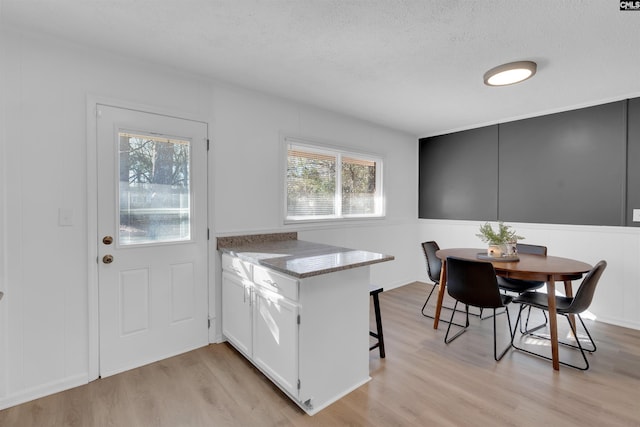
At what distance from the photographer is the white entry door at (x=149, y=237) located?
2289 mm

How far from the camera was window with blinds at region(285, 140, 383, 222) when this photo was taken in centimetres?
348

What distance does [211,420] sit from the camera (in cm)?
184

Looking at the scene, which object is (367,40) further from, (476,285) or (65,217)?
(65,217)

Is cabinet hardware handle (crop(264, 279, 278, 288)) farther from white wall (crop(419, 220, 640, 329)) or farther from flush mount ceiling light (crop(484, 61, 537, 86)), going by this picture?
white wall (crop(419, 220, 640, 329))

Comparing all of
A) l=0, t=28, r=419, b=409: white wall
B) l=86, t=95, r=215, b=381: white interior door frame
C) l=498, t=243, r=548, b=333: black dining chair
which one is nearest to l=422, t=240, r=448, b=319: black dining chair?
l=498, t=243, r=548, b=333: black dining chair

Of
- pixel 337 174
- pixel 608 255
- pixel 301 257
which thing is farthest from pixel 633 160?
pixel 301 257

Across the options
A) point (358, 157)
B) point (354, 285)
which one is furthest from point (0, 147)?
point (358, 157)

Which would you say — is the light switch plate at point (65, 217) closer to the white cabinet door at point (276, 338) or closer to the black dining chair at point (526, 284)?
the white cabinet door at point (276, 338)

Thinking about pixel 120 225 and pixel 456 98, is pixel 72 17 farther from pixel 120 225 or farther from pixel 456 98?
pixel 456 98

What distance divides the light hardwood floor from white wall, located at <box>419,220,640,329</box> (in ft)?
2.33

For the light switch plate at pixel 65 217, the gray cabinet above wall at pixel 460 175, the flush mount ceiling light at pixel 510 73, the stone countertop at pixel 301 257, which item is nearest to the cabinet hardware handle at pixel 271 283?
the stone countertop at pixel 301 257

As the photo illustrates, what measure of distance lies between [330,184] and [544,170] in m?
2.62

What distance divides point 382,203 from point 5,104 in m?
3.89

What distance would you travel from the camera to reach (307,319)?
1.87 meters
